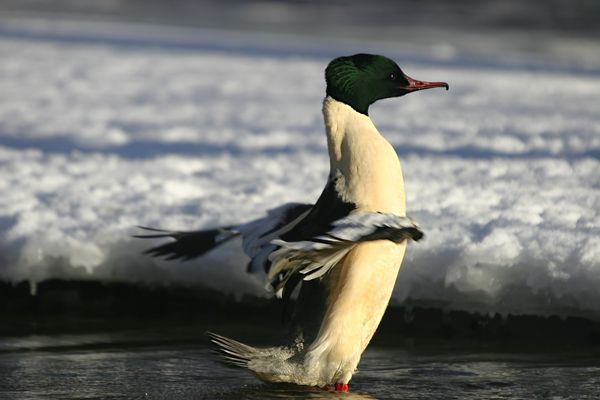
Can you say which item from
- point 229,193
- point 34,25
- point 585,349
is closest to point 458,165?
point 229,193

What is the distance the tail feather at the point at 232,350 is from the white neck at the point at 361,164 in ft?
2.01

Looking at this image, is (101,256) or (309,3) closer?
(101,256)

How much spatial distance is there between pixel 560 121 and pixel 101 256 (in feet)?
17.1

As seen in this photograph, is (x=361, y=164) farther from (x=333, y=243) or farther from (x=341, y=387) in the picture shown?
(x=341, y=387)

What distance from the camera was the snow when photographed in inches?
199

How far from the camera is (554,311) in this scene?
4.74 meters

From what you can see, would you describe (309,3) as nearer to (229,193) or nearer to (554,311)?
(229,193)

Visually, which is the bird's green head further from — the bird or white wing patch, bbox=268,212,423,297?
white wing patch, bbox=268,212,423,297

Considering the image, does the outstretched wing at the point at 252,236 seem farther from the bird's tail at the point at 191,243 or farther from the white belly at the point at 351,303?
the white belly at the point at 351,303

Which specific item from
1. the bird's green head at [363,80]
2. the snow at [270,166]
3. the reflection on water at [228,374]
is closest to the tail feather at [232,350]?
the reflection on water at [228,374]

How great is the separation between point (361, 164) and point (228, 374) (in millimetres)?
989

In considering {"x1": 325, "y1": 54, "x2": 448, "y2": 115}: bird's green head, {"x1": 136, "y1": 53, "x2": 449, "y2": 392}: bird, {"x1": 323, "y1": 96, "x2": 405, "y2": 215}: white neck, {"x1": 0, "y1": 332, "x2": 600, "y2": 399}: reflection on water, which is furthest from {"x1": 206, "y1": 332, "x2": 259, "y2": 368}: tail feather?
{"x1": 325, "y1": 54, "x2": 448, "y2": 115}: bird's green head

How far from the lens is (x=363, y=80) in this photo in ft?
13.5

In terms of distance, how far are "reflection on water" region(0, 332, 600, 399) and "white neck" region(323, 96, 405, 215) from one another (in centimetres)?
66
